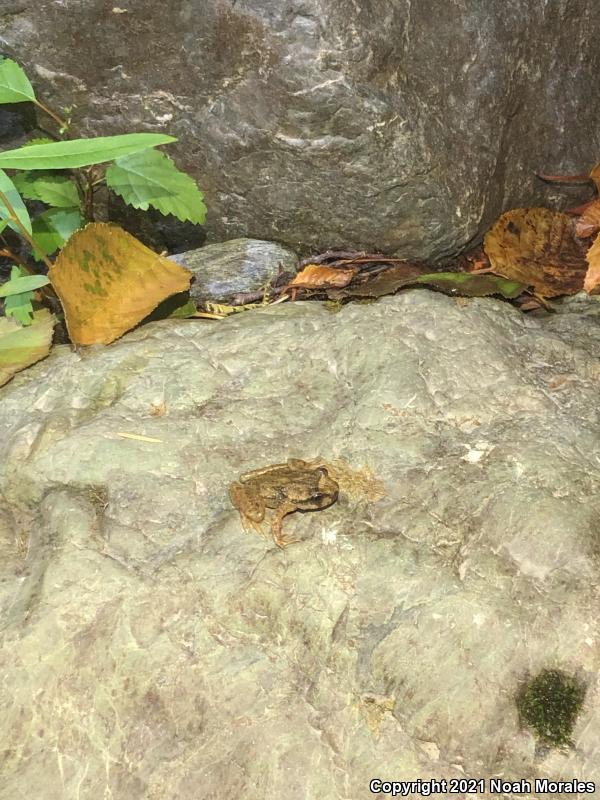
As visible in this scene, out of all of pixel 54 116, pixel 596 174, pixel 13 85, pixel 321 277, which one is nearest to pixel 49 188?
pixel 54 116

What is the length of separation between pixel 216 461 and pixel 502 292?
4.31ft

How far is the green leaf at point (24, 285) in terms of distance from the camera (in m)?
2.94

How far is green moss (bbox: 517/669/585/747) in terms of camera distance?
1.90 m

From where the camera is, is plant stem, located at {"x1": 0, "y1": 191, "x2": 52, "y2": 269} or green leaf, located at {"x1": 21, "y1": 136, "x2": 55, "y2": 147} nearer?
plant stem, located at {"x1": 0, "y1": 191, "x2": 52, "y2": 269}

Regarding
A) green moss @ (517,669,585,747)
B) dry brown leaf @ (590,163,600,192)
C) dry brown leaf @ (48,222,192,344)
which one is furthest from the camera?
dry brown leaf @ (590,163,600,192)

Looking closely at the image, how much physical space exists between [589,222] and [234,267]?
1510 millimetres

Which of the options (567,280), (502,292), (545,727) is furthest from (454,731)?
(567,280)

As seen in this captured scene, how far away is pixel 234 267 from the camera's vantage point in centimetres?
323

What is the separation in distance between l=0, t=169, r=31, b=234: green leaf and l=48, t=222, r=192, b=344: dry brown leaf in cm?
25

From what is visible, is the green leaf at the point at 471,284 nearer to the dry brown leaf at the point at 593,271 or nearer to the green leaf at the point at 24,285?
the dry brown leaf at the point at 593,271

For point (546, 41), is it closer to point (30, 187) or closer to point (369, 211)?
point (369, 211)

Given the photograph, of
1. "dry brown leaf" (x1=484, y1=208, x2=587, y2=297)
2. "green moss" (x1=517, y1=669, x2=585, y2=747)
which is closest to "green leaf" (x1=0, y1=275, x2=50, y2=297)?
"dry brown leaf" (x1=484, y1=208, x2=587, y2=297)

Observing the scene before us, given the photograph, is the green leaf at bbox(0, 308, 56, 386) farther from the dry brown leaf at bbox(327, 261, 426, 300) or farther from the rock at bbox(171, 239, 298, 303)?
the dry brown leaf at bbox(327, 261, 426, 300)

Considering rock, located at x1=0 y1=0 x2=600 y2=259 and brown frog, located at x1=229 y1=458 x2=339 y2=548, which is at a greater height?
rock, located at x1=0 y1=0 x2=600 y2=259
